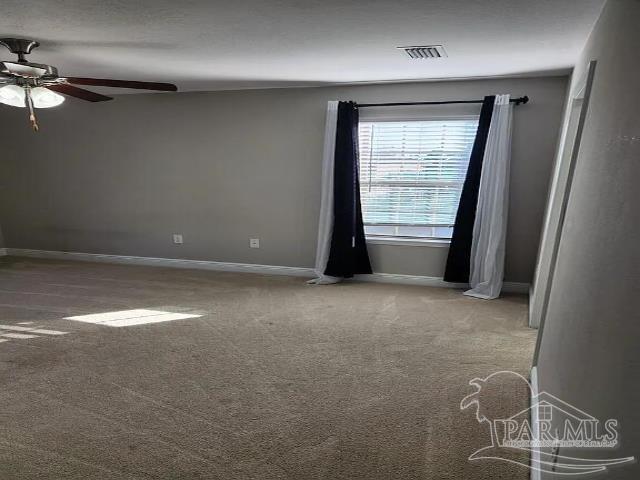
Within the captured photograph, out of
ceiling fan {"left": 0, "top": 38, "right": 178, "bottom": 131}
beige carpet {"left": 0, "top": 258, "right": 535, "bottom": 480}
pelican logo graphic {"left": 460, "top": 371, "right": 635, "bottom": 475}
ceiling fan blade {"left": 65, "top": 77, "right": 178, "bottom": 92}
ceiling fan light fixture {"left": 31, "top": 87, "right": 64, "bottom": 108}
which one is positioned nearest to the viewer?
pelican logo graphic {"left": 460, "top": 371, "right": 635, "bottom": 475}

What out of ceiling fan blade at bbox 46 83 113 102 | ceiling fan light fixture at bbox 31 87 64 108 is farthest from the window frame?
ceiling fan light fixture at bbox 31 87 64 108

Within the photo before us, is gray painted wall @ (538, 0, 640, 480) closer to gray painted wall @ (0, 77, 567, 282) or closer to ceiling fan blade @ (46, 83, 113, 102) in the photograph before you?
gray painted wall @ (0, 77, 567, 282)

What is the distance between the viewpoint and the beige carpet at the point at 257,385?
70.2 inches

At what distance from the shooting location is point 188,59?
3.18 metres

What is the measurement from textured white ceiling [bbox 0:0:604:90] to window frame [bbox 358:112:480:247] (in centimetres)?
42

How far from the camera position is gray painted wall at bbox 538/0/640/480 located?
36.9 inches

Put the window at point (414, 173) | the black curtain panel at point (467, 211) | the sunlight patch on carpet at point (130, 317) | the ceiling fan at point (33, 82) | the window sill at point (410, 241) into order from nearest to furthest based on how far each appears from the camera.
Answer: the ceiling fan at point (33, 82) → the sunlight patch on carpet at point (130, 317) → the black curtain panel at point (467, 211) → the window at point (414, 173) → the window sill at point (410, 241)

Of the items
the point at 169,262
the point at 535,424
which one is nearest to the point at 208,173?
the point at 169,262

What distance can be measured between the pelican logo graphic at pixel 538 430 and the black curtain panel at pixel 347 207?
2.14 m

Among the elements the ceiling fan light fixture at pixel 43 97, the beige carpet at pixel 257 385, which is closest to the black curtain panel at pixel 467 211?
the beige carpet at pixel 257 385

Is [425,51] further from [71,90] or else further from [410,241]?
[71,90]

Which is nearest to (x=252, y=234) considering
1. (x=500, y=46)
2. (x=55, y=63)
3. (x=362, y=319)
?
(x=362, y=319)

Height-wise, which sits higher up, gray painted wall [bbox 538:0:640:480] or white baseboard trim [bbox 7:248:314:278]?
gray painted wall [bbox 538:0:640:480]

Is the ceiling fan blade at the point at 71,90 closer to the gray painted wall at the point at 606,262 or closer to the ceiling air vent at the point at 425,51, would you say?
the ceiling air vent at the point at 425,51
